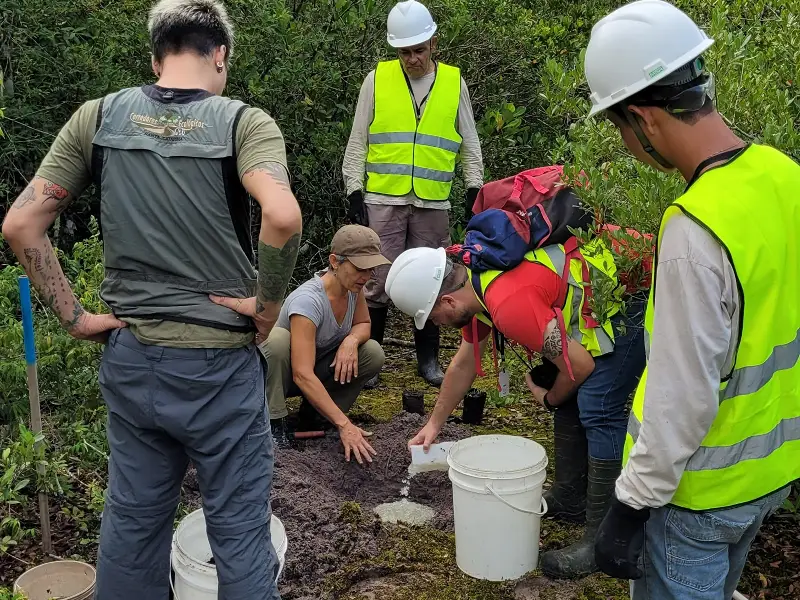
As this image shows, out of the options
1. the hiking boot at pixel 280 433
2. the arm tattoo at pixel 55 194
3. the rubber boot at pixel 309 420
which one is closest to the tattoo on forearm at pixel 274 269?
the arm tattoo at pixel 55 194

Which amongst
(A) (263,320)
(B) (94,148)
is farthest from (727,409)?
(B) (94,148)

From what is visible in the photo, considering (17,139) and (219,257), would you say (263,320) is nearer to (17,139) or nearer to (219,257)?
(219,257)

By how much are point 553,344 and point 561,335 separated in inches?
1.7

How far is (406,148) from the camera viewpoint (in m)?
5.20

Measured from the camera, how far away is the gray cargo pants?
2309mm

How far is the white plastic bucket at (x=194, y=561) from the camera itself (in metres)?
2.58

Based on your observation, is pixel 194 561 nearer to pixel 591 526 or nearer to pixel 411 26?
pixel 591 526

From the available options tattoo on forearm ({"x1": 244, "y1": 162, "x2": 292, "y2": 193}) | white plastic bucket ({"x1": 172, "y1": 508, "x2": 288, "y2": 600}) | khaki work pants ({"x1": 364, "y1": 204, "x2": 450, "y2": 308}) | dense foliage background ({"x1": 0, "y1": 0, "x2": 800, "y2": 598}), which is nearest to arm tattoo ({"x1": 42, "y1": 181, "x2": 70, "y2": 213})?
tattoo on forearm ({"x1": 244, "y1": 162, "x2": 292, "y2": 193})

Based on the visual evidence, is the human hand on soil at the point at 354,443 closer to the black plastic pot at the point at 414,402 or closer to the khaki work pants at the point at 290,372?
the khaki work pants at the point at 290,372

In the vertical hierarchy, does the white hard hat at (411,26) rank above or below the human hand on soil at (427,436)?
above

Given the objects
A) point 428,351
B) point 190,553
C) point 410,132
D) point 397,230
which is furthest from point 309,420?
point 410,132

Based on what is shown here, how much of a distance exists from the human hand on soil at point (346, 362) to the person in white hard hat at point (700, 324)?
2505 millimetres

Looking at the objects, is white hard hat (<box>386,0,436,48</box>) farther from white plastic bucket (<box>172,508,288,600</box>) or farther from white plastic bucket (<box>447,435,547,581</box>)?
white plastic bucket (<box>172,508,288,600</box>)

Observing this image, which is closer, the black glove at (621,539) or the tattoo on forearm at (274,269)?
the black glove at (621,539)
